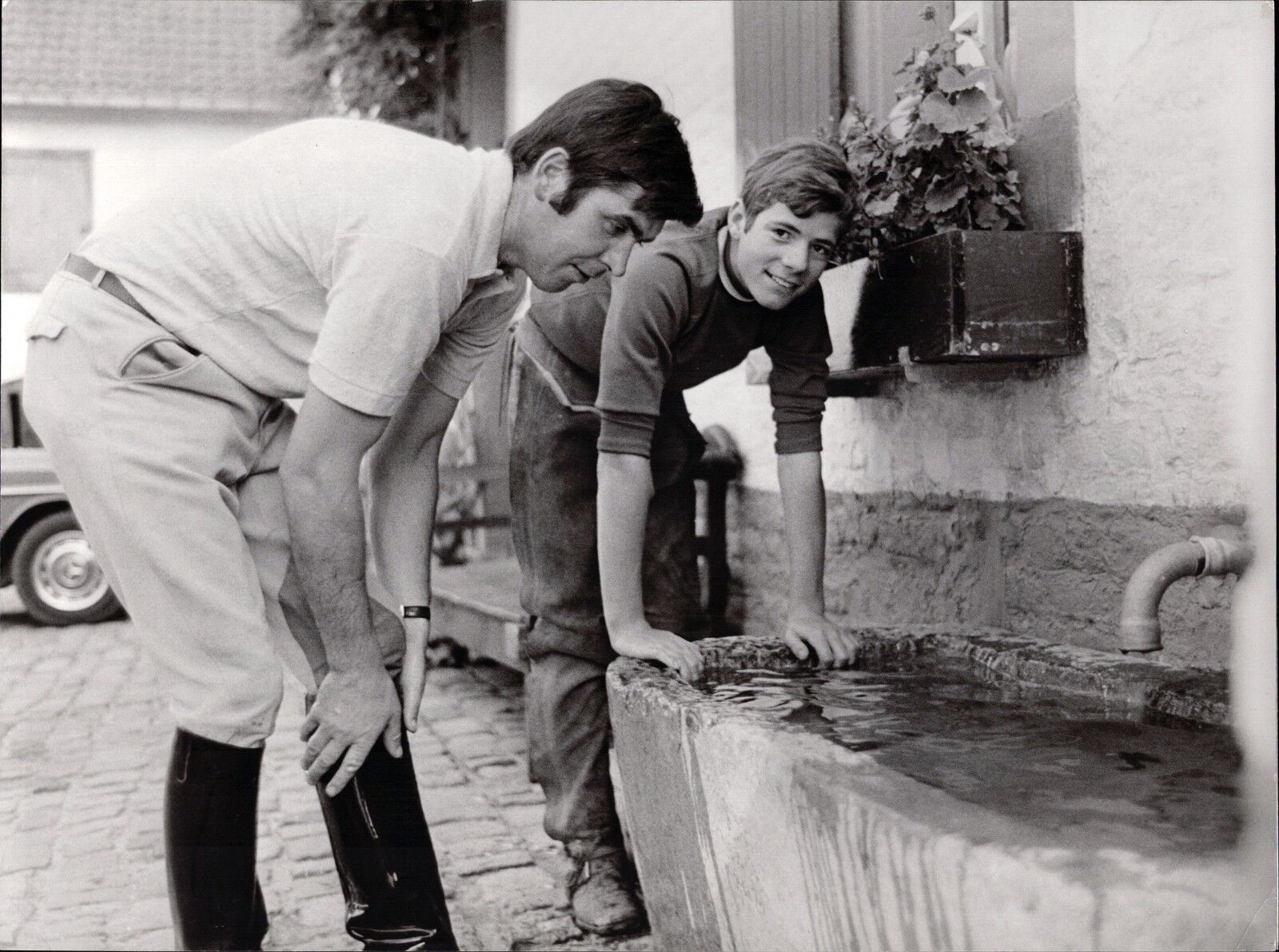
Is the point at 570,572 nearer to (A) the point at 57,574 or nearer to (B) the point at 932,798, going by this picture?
(B) the point at 932,798

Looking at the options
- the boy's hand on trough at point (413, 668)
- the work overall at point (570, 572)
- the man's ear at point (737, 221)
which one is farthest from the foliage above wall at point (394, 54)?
the boy's hand on trough at point (413, 668)

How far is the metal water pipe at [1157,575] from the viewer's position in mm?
1438

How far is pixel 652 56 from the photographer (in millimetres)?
3223

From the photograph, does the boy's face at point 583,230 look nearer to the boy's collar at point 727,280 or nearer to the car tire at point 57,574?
the boy's collar at point 727,280

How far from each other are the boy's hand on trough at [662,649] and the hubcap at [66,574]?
4.87m

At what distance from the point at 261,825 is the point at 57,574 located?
3.55m

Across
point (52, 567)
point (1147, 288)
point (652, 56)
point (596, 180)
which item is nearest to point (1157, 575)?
point (596, 180)

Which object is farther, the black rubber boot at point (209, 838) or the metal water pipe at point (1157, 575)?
the black rubber boot at point (209, 838)

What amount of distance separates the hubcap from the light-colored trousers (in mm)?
4833

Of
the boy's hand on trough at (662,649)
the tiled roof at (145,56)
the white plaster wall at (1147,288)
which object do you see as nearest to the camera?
the boy's hand on trough at (662,649)

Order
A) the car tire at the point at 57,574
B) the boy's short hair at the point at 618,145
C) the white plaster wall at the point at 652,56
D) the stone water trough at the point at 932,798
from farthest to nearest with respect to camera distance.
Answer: the car tire at the point at 57,574 → the white plaster wall at the point at 652,56 → the boy's short hair at the point at 618,145 → the stone water trough at the point at 932,798

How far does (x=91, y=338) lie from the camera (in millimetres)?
1737

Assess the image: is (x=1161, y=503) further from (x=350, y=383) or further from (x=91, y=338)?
(x=91, y=338)

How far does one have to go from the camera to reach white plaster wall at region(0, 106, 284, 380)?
14.4 feet
